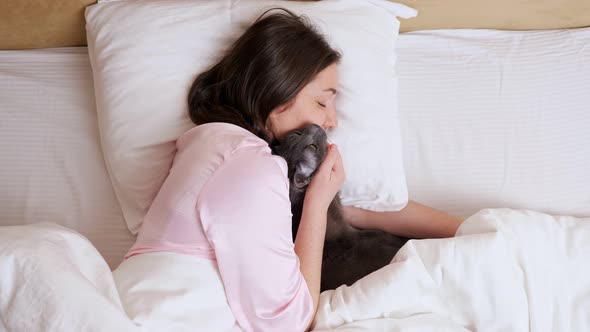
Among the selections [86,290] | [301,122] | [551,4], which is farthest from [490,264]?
[551,4]

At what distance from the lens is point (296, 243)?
1.39 meters

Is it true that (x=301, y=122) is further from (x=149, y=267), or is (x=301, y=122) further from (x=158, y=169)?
(x=149, y=267)

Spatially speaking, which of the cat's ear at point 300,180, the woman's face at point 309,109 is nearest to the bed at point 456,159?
the cat's ear at point 300,180

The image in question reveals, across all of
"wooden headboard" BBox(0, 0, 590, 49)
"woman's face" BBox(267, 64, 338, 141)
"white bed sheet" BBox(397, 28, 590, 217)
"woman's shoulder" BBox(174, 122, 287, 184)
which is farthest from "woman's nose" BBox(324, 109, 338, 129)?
"wooden headboard" BBox(0, 0, 590, 49)

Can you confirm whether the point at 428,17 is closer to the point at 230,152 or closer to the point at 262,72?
the point at 262,72

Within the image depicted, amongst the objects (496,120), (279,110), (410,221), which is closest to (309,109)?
(279,110)

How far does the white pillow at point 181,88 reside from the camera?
5.05 ft

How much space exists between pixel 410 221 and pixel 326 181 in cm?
34

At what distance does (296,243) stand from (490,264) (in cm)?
42

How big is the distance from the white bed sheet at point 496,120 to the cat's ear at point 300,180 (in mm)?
405

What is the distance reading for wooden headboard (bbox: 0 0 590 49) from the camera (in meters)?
1.75

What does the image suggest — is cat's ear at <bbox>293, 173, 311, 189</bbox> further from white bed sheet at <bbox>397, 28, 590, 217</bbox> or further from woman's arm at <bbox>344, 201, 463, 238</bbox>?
white bed sheet at <bbox>397, 28, 590, 217</bbox>

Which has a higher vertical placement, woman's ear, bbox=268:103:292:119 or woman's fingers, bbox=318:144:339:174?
woman's ear, bbox=268:103:292:119

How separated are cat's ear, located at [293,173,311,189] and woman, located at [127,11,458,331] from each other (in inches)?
0.9
